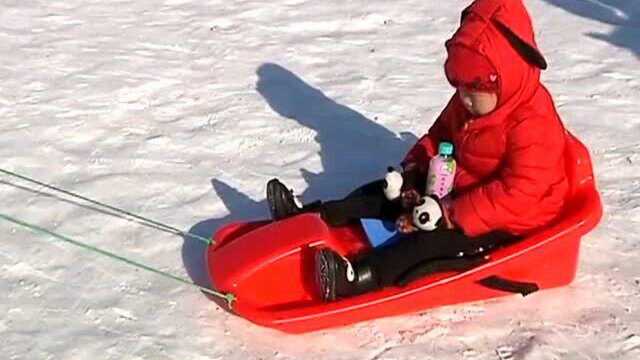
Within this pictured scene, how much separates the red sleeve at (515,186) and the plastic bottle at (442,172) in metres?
0.15

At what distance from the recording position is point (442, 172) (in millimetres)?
3178

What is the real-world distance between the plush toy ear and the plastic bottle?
14.0 inches

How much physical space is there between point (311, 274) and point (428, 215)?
0.34 metres

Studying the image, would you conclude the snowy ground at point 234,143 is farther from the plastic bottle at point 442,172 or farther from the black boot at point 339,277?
the plastic bottle at point 442,172

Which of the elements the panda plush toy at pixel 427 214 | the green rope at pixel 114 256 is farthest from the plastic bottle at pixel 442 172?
the green rope at pixel 114 256

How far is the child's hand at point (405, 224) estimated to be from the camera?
3074 millimetres

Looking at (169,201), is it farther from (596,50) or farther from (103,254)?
(596,50)

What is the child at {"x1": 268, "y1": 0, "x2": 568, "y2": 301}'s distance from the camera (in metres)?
2.96

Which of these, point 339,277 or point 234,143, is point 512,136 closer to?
point 339,277

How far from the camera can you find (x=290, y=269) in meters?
3.02

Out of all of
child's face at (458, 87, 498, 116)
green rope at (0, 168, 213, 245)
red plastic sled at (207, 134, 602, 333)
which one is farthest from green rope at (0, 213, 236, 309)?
child's face at (458, 87, 498, 116)

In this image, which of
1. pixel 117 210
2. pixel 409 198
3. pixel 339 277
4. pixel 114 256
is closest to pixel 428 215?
pixel 409 198

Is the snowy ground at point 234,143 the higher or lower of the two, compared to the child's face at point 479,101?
lower

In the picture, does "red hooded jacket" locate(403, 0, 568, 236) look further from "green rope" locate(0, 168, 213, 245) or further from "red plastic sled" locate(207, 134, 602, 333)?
"green rope" locate(0, 168, 213, 245)
